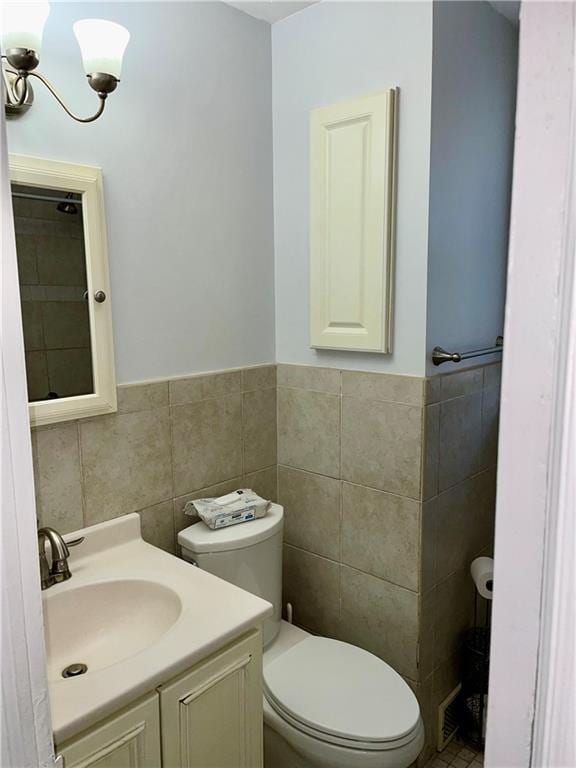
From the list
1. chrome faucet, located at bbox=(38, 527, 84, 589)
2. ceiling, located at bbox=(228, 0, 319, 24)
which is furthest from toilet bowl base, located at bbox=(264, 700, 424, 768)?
ceiling, located at bbox=(228, 0, 319, 24)

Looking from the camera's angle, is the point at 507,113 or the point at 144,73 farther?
the point at 507,113

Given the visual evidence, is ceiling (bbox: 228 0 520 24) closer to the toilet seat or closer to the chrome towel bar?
the chrome towel bar

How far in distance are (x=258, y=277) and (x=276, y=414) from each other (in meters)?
0.50

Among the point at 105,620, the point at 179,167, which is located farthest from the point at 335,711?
the point at 179,167

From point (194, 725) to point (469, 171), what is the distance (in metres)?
1.71

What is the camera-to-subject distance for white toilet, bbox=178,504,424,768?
1.42m

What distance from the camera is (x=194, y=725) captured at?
1.19 m

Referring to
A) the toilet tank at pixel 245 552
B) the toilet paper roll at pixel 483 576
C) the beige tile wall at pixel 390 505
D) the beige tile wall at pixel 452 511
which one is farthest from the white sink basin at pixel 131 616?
the toilet paper roll at pixel 483 576

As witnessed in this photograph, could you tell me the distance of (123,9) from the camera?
1.47 m

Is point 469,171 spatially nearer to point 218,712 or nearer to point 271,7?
point 271,7

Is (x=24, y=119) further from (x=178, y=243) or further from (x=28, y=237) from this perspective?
(x=178, y=243)

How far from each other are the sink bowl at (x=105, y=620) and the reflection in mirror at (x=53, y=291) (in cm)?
50

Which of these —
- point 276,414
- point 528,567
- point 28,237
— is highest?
point 28,237

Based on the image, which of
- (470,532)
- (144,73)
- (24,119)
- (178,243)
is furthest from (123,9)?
(470,532)
